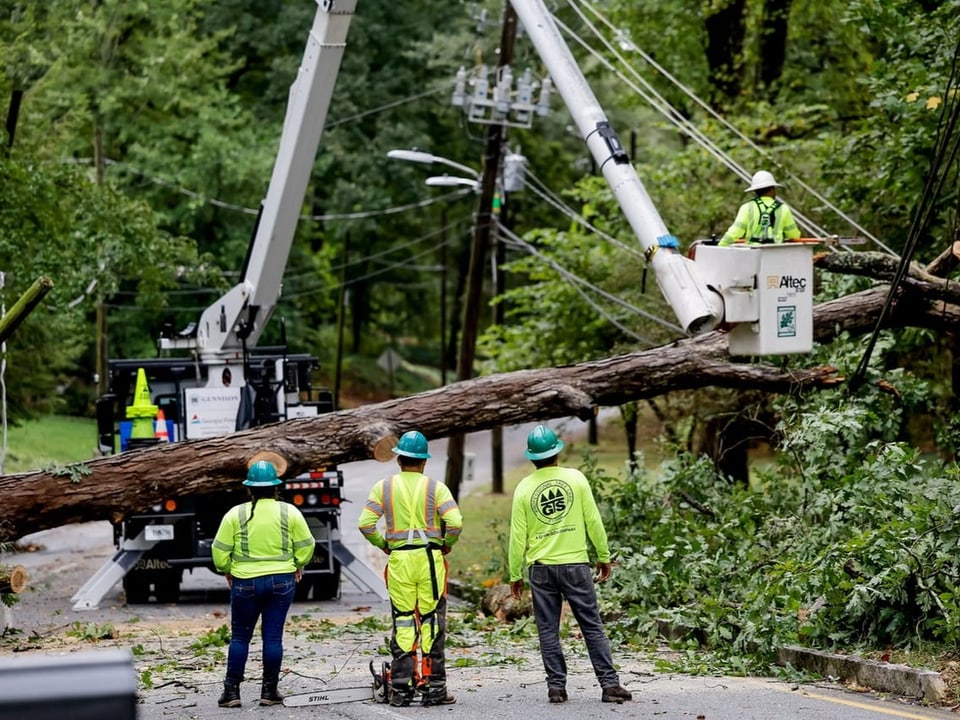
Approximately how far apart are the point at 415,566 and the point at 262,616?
1072 mm

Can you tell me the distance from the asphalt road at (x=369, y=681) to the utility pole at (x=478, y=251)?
7061mm

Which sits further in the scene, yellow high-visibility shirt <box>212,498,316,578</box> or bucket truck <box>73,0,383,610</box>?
bucket truck <box>73,0,383,610</box>

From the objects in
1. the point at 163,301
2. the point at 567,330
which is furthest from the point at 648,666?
the point at 163,301

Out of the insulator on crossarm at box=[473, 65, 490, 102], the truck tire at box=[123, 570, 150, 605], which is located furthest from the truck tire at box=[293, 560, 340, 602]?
the insulator on crossarm at box=[473, 65, 490, 102]

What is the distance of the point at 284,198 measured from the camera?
50.8 feet

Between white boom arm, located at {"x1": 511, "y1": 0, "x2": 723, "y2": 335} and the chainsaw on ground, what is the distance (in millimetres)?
3098

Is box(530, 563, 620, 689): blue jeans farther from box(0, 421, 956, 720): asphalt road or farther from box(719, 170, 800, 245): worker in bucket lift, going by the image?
box(719, 170, 800, 245): worker in bucket lift

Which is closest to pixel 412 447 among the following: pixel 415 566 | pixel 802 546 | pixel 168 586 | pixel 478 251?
pixel 415 566

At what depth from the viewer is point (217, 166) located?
1516 inches

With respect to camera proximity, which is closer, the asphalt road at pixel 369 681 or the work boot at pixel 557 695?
the asphalt road at pixel 369 681

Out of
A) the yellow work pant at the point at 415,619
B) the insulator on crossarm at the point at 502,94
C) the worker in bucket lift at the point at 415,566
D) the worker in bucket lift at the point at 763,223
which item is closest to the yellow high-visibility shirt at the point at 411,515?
the worker in bucket lift at the point at 415,566

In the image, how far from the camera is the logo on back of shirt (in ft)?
30.7

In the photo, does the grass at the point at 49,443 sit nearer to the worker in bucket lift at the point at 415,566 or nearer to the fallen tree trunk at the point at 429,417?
the fallen tree trunk at the point at 429,417

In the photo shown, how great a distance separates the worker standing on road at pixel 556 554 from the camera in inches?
362
